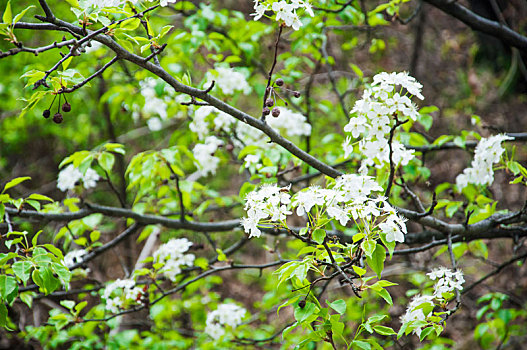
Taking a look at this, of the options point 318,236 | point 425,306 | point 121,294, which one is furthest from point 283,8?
point 121,294

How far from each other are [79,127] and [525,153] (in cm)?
626

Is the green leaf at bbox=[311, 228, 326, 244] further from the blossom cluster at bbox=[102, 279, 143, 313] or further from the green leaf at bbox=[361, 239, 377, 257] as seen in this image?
the blossom cluster at bbox=[102, 279, 143, 313]

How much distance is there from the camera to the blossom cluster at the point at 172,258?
10.5 ft

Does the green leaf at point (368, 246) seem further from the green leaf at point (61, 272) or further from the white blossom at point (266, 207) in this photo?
the green leaf at point (61, 272)

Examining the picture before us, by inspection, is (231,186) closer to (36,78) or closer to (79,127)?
(79,127)

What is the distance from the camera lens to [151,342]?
12.3 ft

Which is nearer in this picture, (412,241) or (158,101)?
(412,241)

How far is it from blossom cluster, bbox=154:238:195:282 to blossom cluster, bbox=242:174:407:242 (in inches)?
58.0

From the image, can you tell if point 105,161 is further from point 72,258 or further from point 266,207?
point 266,207

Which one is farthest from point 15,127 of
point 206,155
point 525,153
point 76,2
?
point 525,153

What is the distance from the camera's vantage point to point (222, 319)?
→ 359cm

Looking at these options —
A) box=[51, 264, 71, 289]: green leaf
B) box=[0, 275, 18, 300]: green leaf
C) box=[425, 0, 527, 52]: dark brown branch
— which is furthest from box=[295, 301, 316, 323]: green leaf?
box=[425, 0, 527, 52]: dark brown branch

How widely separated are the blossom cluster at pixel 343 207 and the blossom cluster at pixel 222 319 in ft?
6.28

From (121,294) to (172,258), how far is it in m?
0.42
